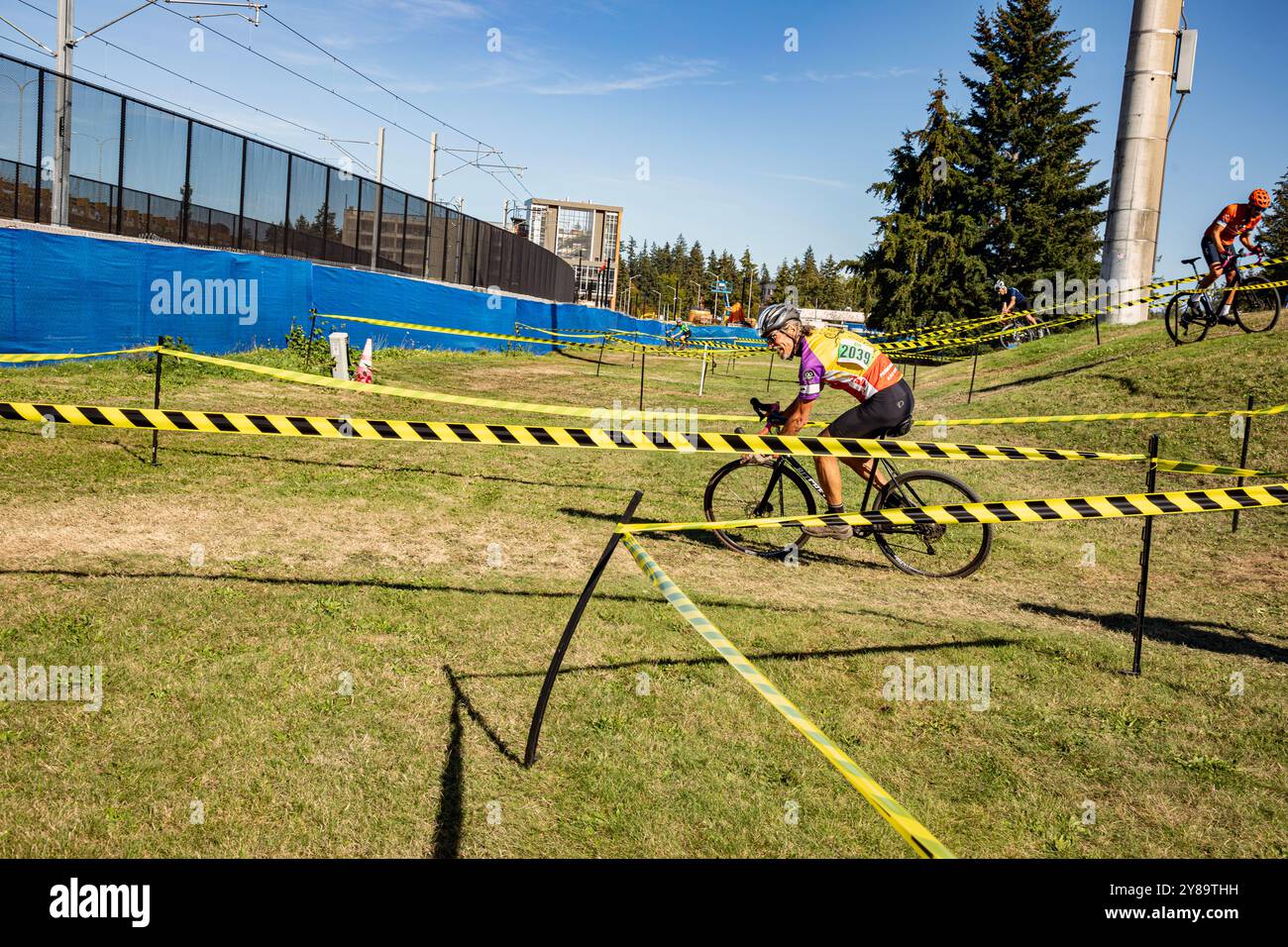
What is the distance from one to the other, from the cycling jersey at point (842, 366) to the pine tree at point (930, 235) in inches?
1695

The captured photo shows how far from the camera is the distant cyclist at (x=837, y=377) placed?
7277 mm

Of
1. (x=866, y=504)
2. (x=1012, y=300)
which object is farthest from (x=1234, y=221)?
(x=866, y=504)

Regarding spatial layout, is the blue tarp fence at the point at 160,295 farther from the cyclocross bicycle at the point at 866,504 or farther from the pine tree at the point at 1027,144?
the pine tree at the point at 1027,144

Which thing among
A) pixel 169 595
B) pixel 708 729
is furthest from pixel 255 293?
pixel 708 729

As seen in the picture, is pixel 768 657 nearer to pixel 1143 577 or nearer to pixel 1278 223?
pixel 1143 577

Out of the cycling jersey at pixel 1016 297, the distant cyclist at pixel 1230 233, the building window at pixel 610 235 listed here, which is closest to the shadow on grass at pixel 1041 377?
the distant cyclist at pixel 1230 233

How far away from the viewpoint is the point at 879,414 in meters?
7.42

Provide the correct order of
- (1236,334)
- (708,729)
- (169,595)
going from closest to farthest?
(708,729) < (169,595) < (1236,334)

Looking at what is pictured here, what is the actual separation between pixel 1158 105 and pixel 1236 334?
7.66 meters

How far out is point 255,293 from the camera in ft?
65.3

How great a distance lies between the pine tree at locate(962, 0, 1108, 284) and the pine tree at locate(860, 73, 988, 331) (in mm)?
1450

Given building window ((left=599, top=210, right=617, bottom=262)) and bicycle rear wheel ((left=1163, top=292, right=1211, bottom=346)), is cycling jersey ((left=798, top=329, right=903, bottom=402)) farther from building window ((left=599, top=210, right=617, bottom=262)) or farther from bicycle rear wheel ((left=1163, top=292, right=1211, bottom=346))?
building window ((left=599, top=210, right=617, bottom=262))
